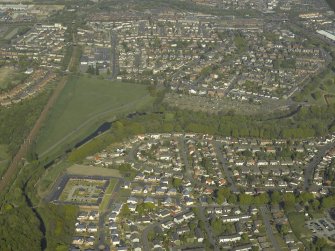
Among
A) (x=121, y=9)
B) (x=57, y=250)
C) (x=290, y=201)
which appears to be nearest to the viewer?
(x=57, y=250)

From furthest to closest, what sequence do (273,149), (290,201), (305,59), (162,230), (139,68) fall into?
(305,59) → (139,68) → (273,149) → (290,201) → (162,230)

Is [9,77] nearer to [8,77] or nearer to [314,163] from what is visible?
[8,77]

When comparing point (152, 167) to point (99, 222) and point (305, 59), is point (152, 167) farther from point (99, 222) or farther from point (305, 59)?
point (305, 59)

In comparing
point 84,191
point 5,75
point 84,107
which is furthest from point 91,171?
point 5,75

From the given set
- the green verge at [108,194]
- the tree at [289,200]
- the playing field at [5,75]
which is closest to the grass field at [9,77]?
the playing field at [5,75]

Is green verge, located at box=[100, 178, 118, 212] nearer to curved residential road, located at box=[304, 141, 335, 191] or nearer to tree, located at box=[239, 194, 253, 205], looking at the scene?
tree, located at box=[239, 194, 253, 205]

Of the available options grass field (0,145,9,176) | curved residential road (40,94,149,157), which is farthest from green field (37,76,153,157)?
grass field (0,145,9,176)

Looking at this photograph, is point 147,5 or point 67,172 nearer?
point 67,172

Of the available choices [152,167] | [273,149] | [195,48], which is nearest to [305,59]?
[195,48]

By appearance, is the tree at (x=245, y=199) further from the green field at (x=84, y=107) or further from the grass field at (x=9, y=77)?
the grass field at (x=9, y=77)
